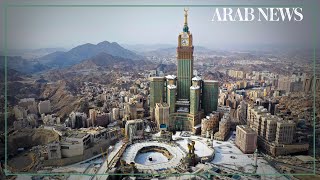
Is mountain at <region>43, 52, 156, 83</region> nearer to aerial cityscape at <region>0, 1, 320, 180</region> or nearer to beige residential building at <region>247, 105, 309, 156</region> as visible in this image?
aerial cityscape at <region>0, 1, 320, 180</region>

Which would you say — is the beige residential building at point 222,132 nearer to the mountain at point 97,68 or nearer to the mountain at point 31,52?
the mountain at point 97,68

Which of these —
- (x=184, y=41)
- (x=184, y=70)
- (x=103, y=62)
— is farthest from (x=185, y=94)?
(x=103, y=62)

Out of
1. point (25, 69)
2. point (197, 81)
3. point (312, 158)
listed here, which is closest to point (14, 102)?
point (25, 69)

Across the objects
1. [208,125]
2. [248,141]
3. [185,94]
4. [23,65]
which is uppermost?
[23,65]

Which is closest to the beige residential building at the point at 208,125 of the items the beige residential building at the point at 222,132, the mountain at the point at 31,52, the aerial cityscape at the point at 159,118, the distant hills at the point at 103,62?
the aerial cityscape at the point at 159,118

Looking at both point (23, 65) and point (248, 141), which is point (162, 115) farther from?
point (23, 65)

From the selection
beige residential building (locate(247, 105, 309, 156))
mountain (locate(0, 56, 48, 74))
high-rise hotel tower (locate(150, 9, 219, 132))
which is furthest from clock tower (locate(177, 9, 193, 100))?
mountain (locate(0, 56, 48, 74))
